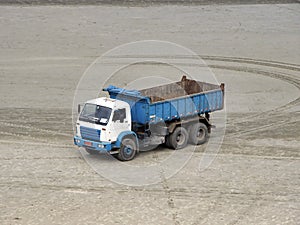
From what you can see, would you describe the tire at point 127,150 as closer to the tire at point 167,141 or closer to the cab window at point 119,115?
the cab window at point 119,115

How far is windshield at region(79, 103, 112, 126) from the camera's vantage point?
75.7 ft

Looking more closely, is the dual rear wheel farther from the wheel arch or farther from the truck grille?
the truck grille

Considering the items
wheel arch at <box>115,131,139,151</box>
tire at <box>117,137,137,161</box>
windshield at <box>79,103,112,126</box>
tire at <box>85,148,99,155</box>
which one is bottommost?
tire at <box>85,148,99,155</box>

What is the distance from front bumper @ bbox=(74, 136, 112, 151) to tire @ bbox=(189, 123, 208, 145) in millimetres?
Answer: 3743

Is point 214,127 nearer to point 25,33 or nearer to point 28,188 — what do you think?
point 28,188

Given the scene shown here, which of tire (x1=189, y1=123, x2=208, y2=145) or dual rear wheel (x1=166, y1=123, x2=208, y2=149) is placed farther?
tire (x1=189, y1=123, x2=208, y2=145)

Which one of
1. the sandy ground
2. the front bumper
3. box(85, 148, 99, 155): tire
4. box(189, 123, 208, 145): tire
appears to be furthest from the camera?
box(189, 123, 208, 145): tire

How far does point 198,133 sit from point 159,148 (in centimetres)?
153

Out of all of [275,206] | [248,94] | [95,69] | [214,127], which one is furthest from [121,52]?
[275,206]

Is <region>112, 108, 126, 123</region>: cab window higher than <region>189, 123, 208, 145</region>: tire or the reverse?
higher

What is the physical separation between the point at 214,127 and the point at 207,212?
7429mm

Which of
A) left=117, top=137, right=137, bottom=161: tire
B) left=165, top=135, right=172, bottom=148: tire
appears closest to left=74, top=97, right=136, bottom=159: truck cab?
left=117, top=137, right=137, bottom=161: tire

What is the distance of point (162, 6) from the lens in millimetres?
48156

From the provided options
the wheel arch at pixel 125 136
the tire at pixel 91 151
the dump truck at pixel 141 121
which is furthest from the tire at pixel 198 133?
the tire at pixel 91 151
